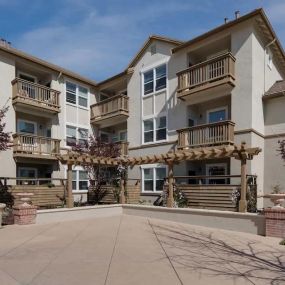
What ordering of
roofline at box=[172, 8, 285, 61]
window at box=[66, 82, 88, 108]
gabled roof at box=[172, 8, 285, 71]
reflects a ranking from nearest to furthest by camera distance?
roofline at box=[172, 8, 285, 61] < gabled roof at box=[172, 8, 285, 71] < window at box=[66, 82, 88, 108]

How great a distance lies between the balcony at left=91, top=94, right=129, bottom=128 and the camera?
2203 cm

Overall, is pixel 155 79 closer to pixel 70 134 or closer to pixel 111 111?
pixel 111 111

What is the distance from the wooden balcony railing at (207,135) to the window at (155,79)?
423 centimetres

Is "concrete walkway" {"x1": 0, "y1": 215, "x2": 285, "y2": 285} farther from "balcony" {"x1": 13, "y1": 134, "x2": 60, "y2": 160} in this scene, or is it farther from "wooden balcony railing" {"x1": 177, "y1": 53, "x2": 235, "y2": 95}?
"balcony" {"x1": 13, "y1": 134, "x2": 60, "y2": 160}

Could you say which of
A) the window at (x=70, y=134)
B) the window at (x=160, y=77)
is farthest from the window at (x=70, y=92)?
the window at (x=160, y=77)

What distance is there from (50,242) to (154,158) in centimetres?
721

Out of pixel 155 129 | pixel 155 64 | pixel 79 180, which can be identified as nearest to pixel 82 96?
pixel 79 180

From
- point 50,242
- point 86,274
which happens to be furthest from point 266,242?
point 50,242

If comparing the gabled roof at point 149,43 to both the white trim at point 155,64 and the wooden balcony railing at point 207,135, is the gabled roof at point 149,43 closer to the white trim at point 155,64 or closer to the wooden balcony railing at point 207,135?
the white trim at point 155,64

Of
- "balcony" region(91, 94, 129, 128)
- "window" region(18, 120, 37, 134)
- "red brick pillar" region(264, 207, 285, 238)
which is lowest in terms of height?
"red brick pillar" region(264, 207, 285, 238)

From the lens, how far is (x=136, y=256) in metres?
7.47

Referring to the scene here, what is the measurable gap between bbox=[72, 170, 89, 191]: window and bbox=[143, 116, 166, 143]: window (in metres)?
5.52

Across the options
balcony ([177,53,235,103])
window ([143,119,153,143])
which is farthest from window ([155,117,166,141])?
balcony ([177,53,235,103])

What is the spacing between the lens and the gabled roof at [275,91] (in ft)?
52.8
